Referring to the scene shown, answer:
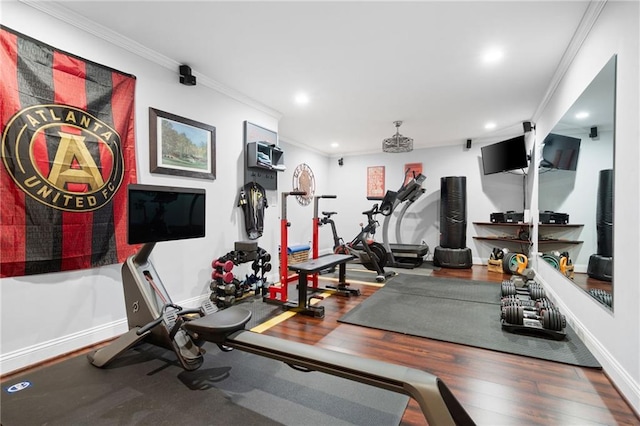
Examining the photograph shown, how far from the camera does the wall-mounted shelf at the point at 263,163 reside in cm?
423

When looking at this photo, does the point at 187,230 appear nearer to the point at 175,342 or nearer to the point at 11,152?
the point at 175,342

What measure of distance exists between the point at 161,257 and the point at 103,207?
2.48ft

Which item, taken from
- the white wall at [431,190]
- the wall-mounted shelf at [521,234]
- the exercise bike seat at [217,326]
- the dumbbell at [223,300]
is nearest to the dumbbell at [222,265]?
the dumbbell at [223,300]

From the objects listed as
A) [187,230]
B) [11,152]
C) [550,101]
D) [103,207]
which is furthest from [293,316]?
[550,101]

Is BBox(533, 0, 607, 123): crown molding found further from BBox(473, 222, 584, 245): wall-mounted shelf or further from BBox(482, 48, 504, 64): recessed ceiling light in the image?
BBox(473, 222, 584, 245): wall-mounted shelf

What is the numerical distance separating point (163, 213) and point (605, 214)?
3276mm

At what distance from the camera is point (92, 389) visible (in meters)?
1.90

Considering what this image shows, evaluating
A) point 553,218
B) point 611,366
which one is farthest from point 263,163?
point 611,366

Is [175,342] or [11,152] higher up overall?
[11,152]

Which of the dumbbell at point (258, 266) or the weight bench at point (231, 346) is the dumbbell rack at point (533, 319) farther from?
the dumbbell at point (258, 266)

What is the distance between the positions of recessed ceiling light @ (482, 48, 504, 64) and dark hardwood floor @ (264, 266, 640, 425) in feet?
9.48

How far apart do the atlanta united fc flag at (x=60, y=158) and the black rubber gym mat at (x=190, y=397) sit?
0.90m

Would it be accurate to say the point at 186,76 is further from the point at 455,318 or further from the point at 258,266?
the point at 455,318

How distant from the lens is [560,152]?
3246mm
